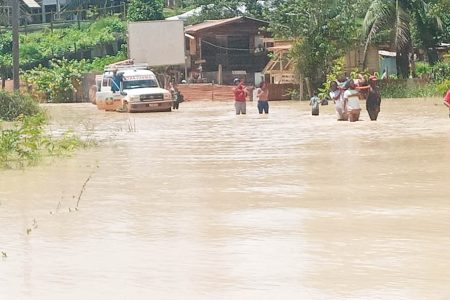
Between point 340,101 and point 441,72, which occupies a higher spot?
point 441,72

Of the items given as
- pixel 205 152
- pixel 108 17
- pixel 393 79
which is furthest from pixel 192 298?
pixel 108 17

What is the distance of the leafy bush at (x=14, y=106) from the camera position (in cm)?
3075

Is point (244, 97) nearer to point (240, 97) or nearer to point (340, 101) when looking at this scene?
point (240, 97)

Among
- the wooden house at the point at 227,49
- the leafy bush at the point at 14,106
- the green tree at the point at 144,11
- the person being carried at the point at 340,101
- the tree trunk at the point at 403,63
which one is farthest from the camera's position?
the green tree at the point at 144,11

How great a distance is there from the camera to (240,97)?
33.3m

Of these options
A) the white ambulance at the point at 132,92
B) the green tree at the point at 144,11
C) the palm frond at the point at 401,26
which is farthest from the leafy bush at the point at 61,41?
the palm frond at the point at 401,26

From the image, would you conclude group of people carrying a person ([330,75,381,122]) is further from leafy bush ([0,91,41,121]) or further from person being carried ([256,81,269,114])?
leafy bush ([0,91,41,121])

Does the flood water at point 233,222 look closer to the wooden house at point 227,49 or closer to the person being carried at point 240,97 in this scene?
the person being carried at point 240,97

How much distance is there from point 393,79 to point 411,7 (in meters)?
3.22

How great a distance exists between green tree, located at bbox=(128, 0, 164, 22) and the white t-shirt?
42.1 metres

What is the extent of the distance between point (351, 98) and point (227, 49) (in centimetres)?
3627

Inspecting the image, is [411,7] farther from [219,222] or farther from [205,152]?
[219,222]

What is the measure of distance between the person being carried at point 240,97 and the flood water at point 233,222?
11.9 m

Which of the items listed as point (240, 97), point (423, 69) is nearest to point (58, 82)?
point (423, 69)
